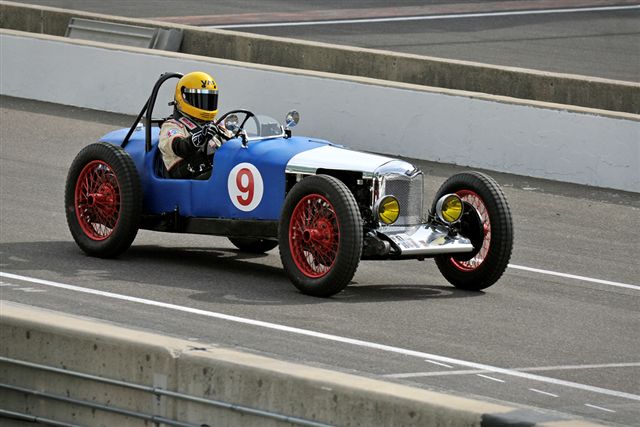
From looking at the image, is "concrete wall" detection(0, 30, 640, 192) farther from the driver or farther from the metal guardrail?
the metal guardrail

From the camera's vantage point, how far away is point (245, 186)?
40.1 feet

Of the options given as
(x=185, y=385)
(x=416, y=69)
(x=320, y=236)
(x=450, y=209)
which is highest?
(x=416, y=69)

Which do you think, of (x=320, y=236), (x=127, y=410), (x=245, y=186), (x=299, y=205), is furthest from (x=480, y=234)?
(x=127, y=410)

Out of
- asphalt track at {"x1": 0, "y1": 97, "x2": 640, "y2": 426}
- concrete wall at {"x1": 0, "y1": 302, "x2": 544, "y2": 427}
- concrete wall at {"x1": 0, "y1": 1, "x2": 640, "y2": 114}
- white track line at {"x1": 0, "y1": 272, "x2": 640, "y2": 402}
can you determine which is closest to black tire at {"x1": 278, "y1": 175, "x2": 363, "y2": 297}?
asphalt track at {"x1": 0, "y1": 97, "x2": 640, "y2": 426}

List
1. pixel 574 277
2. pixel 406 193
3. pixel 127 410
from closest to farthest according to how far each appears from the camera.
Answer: pixel 127 410 < pixel 406 193 < pixel 574 277

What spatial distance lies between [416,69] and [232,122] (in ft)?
30.0

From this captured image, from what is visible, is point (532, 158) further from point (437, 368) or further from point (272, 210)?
point (437, 368)

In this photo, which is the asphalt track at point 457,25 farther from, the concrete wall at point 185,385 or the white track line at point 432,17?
the concrete wall at point 185,385

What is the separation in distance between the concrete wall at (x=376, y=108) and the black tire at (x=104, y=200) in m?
6.14

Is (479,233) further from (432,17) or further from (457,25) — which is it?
(432,17)

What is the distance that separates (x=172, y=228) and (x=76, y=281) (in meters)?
0.96

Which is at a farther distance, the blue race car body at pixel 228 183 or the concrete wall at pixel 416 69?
the concrete wall at pixel 416 69

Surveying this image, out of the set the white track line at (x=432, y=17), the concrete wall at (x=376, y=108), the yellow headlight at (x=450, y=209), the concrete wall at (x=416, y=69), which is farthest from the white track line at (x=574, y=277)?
the white track line at (x=432, y=17)

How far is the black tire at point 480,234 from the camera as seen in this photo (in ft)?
39.4
